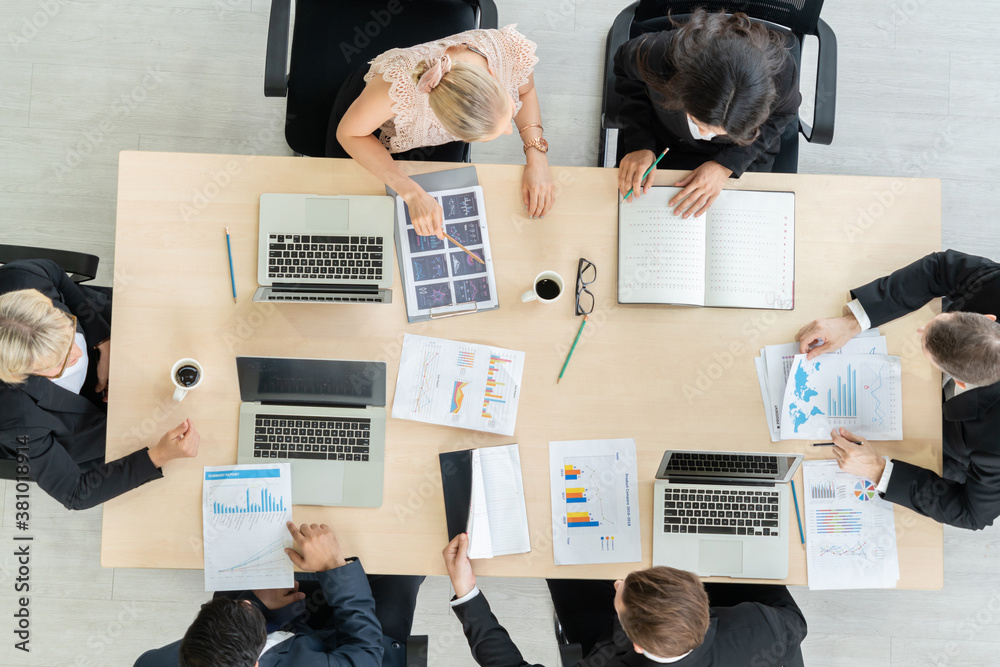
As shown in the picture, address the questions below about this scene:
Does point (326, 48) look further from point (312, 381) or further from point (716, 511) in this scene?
point (716, 511)

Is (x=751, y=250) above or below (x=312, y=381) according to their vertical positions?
above

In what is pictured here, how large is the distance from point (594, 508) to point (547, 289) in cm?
60

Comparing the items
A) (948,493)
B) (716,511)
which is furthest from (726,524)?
(948,493)

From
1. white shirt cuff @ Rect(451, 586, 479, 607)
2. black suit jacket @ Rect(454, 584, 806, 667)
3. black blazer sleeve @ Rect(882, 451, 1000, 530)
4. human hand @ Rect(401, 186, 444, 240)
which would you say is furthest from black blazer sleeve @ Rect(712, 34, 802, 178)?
white shirt cuff @ Rect(451, 586, 479, 607)

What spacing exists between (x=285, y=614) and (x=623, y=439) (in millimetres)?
1123

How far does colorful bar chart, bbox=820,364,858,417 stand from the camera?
178 cm

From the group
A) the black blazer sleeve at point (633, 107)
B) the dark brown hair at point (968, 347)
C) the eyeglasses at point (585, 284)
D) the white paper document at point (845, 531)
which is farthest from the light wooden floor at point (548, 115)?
the dark brown hair at point (968, 347)

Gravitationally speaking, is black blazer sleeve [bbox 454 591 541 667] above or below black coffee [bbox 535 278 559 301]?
below

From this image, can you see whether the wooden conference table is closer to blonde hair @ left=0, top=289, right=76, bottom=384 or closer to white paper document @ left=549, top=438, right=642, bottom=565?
white paper document @ left=549, top=438, right=642, bottom=565

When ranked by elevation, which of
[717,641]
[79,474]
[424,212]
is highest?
[424,212]

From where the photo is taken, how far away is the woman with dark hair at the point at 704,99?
1.55 metres

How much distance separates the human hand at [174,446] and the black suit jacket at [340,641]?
1.56 ft

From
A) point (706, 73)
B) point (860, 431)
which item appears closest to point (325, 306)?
point (706, 73)

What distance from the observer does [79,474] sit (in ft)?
5.74
